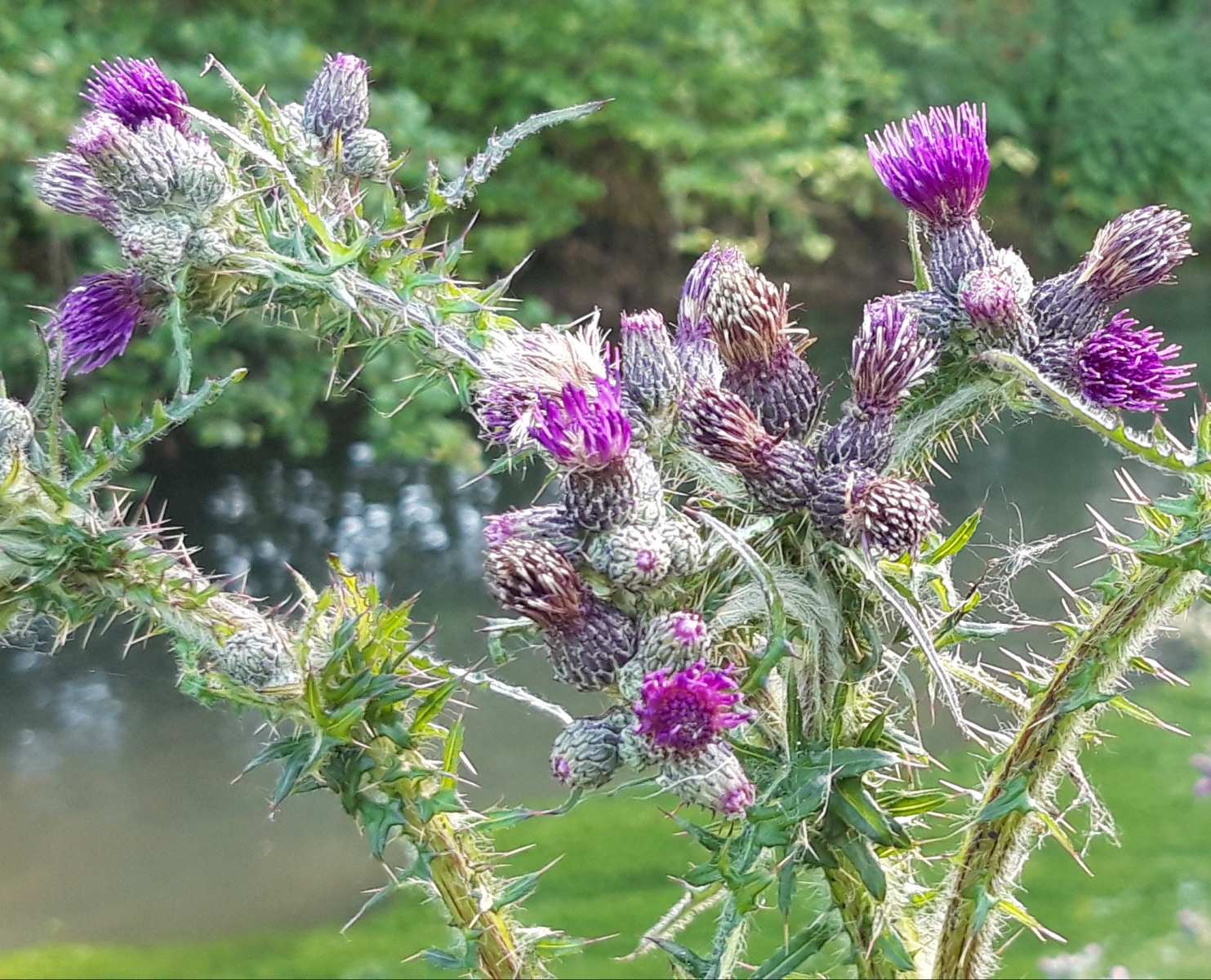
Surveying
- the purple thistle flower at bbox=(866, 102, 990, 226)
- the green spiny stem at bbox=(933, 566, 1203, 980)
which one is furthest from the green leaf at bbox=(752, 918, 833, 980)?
the purple thistle flower at bbox=(866, 102, 990, 226)

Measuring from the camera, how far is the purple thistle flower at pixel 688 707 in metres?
0.71

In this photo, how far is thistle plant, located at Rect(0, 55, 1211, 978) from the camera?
766 mm

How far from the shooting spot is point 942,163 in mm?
935

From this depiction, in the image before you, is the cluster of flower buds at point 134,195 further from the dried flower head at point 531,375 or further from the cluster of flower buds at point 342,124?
the dried flower head at point 531,375

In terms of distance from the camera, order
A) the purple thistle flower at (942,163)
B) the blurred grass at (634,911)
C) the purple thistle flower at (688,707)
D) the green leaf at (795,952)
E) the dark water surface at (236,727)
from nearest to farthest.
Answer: the purple thistle flower at (688,707) → the green leaf at (795,952) → the purple thistle flower at (942,163) → the blurred grass at (634,911) → the dark water surface at (236,727)

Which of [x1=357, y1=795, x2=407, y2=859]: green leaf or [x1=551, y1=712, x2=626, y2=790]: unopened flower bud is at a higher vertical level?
[x1=551, y1=712, x2=626, y2=790]: unopened flower bud

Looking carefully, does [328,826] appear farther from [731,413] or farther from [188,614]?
[731,413]

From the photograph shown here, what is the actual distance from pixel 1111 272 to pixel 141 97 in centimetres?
86

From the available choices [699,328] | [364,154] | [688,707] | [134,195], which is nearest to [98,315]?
[134,195]

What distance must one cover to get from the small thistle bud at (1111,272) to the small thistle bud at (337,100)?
666 millimetres

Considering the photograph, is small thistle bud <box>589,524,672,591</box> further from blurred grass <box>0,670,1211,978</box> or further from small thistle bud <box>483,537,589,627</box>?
blurred grass <box>0,670,1211,978</box>

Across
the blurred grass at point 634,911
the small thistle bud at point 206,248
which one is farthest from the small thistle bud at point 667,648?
the blurred grass at point 634,911

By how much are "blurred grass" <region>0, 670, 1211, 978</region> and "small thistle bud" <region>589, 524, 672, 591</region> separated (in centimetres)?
209

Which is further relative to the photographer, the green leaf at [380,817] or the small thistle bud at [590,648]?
the green leaf at [380,817]
